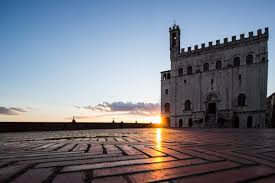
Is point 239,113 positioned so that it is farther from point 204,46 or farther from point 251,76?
point 204,46

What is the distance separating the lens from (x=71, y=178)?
1350 millimetres

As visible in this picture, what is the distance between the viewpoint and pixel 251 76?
78.0 ft

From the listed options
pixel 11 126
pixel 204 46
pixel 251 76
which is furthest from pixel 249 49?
pixel 11 126

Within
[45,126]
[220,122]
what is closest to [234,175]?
[45,126]

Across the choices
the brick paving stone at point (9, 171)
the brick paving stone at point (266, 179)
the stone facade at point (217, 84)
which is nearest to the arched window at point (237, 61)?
the stone facade at point (217, 84)

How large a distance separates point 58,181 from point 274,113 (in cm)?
3438

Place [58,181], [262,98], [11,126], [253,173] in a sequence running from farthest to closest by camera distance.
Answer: [262,98] → [11,126] → [253,173] → [58,181]

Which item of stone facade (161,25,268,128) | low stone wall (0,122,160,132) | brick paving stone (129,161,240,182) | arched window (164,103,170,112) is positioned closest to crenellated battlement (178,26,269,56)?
stone facade (161,25,268,128)

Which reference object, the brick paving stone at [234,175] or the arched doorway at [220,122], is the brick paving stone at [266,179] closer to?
the brick paving stone at [234,175]

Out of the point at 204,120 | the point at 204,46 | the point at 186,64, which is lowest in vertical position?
the point at 204,120

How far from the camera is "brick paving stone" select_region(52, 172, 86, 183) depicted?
4.26ft

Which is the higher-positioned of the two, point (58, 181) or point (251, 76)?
point (251, 76)

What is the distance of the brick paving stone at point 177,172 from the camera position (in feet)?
4.42

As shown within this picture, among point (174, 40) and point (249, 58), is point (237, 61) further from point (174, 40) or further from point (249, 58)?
point (174, 40)
